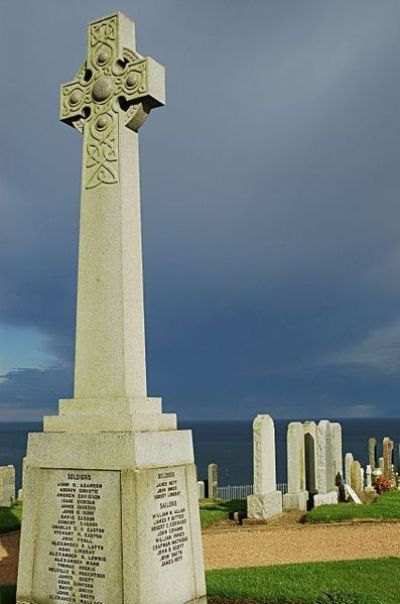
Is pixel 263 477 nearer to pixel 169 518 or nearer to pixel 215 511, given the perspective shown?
pixel 215 511

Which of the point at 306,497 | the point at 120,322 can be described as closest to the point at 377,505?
the point at 306,497

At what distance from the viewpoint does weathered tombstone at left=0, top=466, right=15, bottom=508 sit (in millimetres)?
20734

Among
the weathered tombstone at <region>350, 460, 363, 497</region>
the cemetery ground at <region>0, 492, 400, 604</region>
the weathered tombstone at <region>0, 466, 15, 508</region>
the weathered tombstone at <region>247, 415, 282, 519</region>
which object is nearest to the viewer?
the cemetery ground at <region>0, 492, 400, 604</region>

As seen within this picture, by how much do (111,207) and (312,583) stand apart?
6340 millimetres

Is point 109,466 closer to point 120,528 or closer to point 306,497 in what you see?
point 120,528

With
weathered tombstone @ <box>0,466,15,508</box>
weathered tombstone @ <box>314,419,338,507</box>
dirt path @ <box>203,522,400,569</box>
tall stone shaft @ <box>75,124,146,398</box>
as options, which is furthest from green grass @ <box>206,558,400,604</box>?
weathered tombstone @ <box>0,466,15,508</box>

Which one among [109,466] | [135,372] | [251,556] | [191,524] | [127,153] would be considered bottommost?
[251,556]

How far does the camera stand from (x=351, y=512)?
17594 millimetres

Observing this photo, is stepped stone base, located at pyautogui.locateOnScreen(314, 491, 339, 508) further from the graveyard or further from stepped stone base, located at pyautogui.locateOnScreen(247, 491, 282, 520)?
the graveyard

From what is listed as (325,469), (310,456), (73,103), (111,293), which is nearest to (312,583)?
(111,293)

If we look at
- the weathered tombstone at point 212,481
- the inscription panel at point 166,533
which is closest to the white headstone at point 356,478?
the weathered tombstone at point 212,481

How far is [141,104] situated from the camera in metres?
7.66

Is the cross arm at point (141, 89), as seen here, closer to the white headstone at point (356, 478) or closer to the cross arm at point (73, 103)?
the cross arm at point (73, 103)

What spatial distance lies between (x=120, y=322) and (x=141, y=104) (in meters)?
2.48
